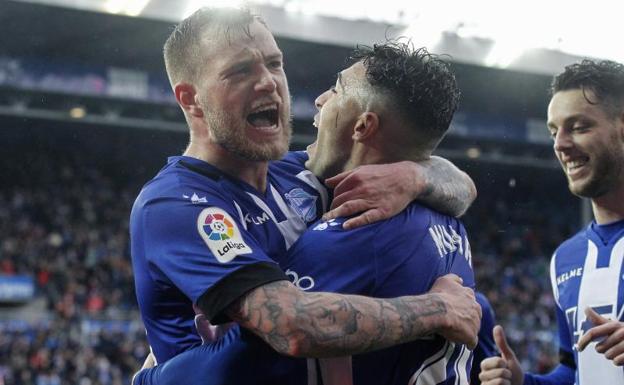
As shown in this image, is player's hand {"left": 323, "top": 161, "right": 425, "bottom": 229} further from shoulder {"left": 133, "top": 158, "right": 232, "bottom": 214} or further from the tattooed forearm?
shoulder {"left": 133, "top": 158, "right": 232, "bottom": 214}

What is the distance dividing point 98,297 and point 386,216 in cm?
1464

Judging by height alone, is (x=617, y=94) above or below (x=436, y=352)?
above

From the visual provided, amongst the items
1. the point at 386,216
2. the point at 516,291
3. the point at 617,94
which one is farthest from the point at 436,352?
the point at 516,291

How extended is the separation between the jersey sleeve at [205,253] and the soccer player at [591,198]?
5.32 ft

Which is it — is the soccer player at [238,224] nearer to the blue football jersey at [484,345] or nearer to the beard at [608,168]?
the blue football jersey at [484,345]

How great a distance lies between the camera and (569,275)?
12.3 feet

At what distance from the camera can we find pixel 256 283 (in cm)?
219

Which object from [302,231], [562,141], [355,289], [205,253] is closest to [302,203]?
[302,231]

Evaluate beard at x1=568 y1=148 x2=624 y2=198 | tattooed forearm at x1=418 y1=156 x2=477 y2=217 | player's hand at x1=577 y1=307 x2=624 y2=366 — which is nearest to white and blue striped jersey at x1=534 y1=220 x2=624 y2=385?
beard at x1=568 y1=148 x2=624 y2=198

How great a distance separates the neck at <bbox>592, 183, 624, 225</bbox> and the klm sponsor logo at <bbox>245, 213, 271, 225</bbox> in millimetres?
1674

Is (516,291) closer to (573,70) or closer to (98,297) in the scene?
(98,297)

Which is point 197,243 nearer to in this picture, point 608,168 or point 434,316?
point 434,316

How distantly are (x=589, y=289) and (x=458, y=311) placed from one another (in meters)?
1.45

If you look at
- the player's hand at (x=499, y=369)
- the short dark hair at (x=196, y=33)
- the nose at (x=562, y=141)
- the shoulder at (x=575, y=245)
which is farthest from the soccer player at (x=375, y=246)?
the shoulder at (x=575, y=245)
